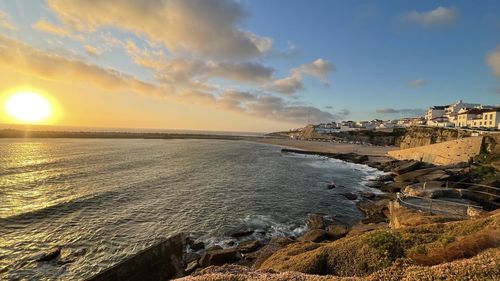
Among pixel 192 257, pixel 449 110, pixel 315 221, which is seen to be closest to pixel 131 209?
pixel 192 257

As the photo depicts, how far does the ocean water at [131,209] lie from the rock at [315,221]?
728 mm

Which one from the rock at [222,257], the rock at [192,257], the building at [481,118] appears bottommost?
the rock at [192,257]

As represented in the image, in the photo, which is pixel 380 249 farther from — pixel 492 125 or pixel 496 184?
pixel 492 125

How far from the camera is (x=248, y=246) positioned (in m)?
18.5

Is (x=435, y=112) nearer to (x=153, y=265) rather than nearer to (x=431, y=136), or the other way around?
(x=431, y=136)

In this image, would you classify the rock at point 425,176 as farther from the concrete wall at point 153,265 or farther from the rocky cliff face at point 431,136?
the concrete wall at point 153,265

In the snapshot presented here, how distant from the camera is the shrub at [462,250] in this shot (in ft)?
24.9

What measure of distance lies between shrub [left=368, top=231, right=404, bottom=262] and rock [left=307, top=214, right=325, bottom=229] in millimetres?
12324

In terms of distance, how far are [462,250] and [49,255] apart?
20.7 meters

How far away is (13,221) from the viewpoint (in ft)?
74.0

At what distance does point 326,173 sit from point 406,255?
41919 millimetres

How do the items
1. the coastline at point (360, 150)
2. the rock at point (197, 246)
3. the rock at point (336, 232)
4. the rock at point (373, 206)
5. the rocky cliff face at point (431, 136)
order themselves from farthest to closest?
the coastline at point (360, 150) < the rocky cliff face at point (431, 136) < the rock at point (373, 206) < the rock at point (336, 232) < the rock at point (197, 246)

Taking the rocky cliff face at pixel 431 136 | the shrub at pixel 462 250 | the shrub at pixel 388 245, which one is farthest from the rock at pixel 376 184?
the rocky cliff face at pixel 431 136

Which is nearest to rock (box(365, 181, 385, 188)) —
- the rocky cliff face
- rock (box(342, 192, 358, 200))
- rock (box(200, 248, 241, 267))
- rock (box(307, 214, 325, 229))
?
rock (box(342, 192, 358, 200))
